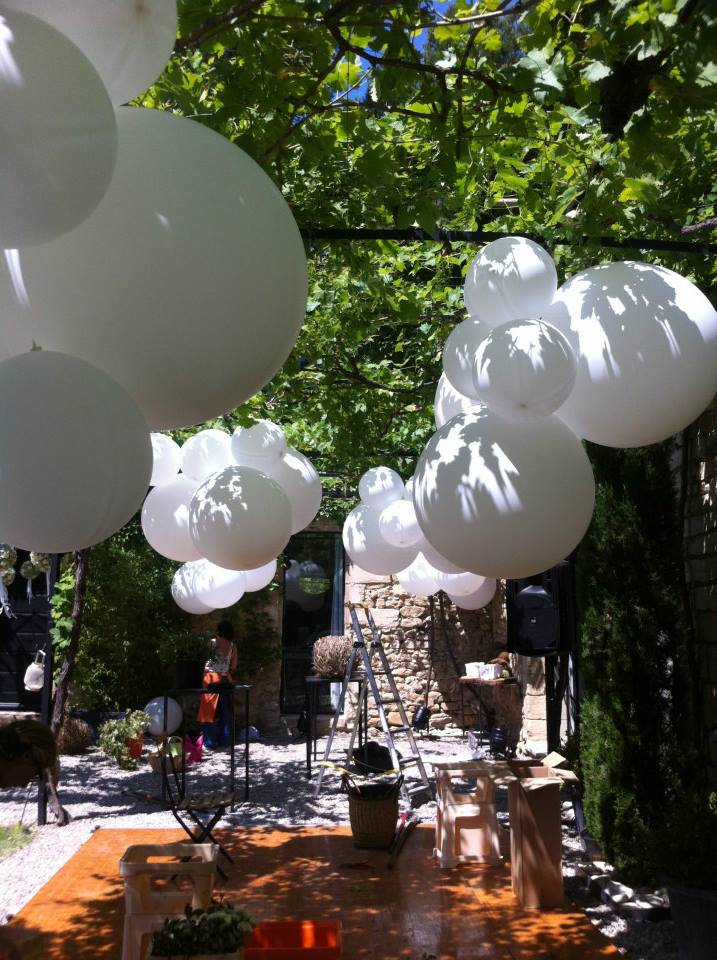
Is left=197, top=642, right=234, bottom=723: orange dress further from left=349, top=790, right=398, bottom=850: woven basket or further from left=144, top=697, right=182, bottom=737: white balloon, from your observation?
left=349, top=790, right=398, bottom=850: woven basket

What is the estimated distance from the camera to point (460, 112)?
2689 millimetres

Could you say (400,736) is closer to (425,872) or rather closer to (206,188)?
(425,872)

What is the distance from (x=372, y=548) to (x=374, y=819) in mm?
1910

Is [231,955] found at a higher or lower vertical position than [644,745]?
lower

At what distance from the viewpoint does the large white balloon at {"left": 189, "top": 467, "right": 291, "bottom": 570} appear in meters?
2.96

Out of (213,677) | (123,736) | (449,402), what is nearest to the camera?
(449,402)

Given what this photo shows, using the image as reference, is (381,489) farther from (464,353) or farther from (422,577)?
(464,353)

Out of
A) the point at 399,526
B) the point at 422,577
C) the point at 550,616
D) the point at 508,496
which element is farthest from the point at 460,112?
the point at 422,577

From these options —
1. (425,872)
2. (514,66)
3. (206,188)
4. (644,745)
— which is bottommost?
(425,872)

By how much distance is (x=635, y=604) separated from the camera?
4773 mm

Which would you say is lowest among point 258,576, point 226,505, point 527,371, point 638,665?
point 638,665

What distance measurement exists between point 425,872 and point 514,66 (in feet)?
14.7

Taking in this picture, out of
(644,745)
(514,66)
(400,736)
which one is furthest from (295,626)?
(514,66)

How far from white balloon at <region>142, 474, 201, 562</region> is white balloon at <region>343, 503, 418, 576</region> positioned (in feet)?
4.38
